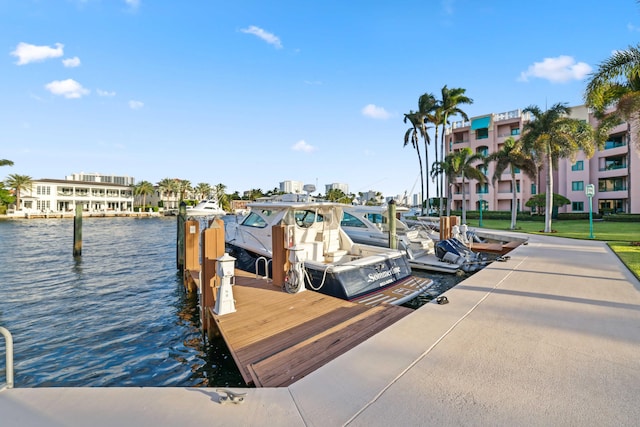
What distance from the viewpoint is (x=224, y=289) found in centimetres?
622

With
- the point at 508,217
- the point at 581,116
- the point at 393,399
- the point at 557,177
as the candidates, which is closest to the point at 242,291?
the point at 393,399

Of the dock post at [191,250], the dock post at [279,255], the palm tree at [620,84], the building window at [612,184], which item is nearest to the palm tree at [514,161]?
the palm tree at [620,84]

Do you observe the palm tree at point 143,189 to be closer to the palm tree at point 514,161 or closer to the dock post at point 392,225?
the palm tree at point 514,161

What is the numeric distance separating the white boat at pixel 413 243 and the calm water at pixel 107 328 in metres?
0.93

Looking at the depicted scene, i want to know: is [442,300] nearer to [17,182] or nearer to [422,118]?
[422,118]

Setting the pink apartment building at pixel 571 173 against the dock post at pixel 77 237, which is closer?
the dock post at pixel 77 237

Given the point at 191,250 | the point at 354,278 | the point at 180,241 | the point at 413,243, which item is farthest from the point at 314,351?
the point at 180,241

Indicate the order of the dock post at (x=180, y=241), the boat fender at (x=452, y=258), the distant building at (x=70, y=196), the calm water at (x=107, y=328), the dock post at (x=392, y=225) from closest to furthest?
the calm water at (x=107, y=328), the boat fender at (x=452, y=258), the dock post at (x=392, y=225), the dock post at (x=180, y=241), the distant building at (x=70, y=196)

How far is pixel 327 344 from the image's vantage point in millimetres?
4750

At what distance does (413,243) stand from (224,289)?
10706 mm

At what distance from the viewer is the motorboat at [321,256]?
775cm

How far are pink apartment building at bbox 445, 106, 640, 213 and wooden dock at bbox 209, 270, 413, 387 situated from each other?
30936 mm

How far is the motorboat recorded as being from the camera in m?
7.75

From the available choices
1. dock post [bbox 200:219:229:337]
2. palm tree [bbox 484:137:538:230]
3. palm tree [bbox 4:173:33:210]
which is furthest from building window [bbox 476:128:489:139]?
palm tree [bbox 4:173:33:210]
